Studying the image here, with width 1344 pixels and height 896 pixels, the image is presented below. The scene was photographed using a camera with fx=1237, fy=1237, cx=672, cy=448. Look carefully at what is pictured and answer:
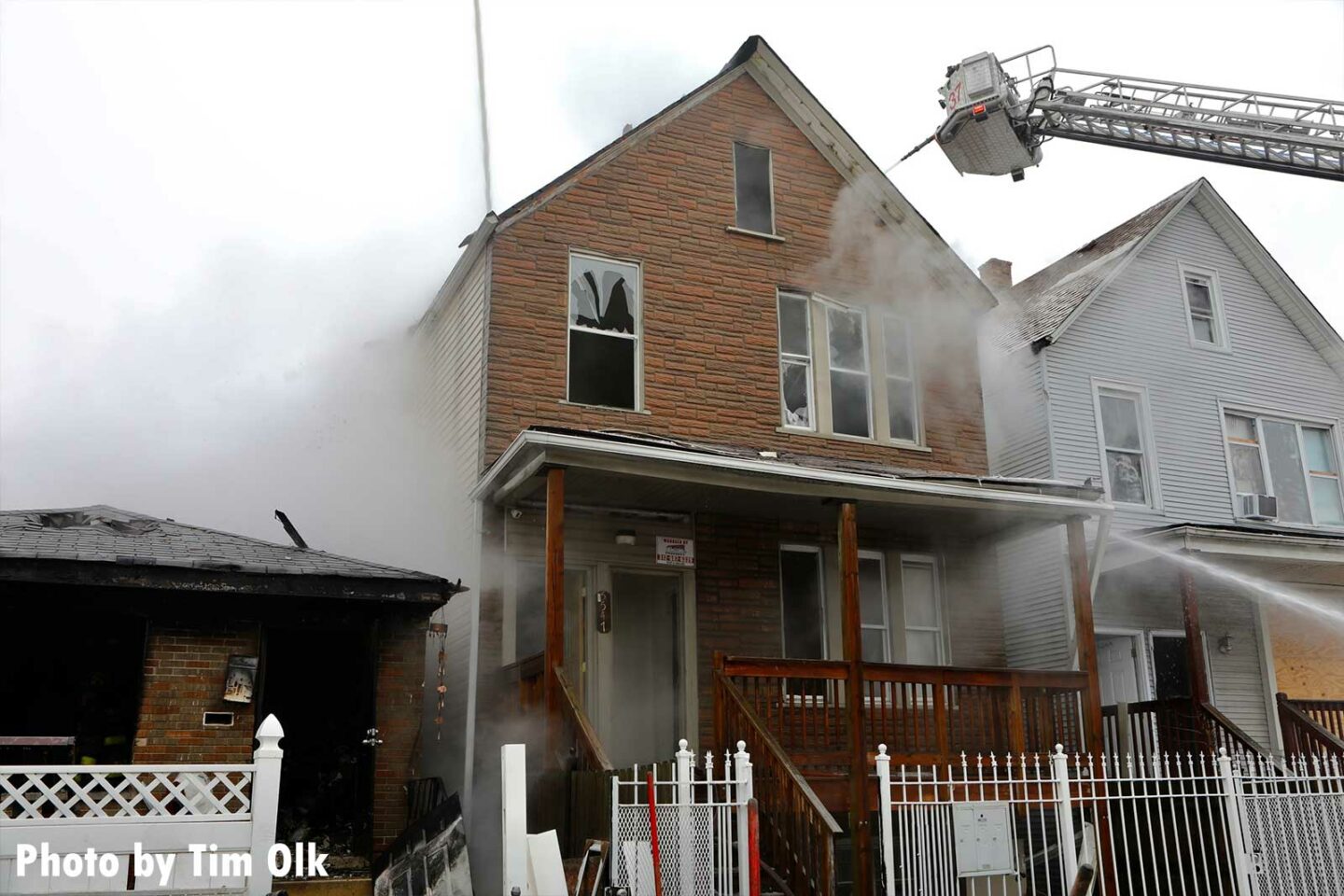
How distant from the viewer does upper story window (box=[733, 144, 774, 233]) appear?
1537 centimetres

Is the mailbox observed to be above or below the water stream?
below

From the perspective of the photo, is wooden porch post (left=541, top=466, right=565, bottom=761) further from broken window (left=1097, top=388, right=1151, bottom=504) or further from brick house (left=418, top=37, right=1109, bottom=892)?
broken window (left=1097, top=388, right=1151, bottom=504)

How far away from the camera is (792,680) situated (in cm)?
1120

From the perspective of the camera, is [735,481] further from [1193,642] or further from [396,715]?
[1193,642]

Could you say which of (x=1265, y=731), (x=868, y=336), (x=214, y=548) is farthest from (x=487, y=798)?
(x=1265, y=731)

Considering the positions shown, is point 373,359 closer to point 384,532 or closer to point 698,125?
point 384,532

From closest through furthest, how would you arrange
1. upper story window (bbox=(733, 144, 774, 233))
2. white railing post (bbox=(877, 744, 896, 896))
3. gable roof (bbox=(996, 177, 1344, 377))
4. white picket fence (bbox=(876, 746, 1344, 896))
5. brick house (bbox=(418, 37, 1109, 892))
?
white railing post (bbox=(877, 744, 896, 896)), white picket fence (bbox=(876, 746, 1344, 896)), brick house (bbox=(418, 37, 1109, 892)), upper story window (bbox=(733, 144, 774, 233)), gable roof (bbox=(996, 177, 1344, 377))

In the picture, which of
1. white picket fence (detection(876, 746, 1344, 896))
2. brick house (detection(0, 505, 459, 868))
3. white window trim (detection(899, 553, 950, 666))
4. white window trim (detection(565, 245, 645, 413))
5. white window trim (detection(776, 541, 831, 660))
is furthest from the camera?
white window trim (detection(899, 553, 950, 666))

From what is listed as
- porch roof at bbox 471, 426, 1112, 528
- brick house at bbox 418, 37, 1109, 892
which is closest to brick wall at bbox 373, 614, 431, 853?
brick house at bbox 418, 37, 1109, 892

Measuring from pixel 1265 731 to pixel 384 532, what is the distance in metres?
12.4

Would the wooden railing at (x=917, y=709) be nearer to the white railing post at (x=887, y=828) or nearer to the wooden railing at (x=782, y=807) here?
the wooden railing at (x=782, y=807)

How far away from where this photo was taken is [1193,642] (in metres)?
14.1

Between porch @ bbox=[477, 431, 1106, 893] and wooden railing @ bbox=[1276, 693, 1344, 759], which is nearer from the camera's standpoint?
porch @ bbox=[477, 431, 1106, 893]

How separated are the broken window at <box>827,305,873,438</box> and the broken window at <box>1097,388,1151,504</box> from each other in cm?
454
